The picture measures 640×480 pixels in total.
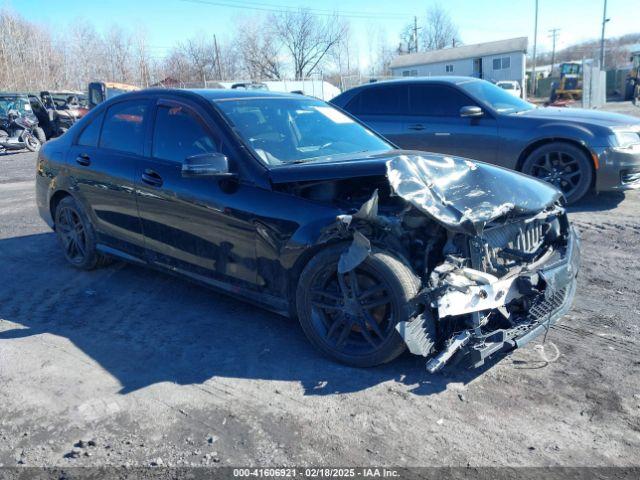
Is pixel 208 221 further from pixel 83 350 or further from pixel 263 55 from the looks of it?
A: pixel 263 55

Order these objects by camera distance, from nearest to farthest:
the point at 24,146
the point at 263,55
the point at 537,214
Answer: the point at 537,214
the point at 24,146
the point at 263,55

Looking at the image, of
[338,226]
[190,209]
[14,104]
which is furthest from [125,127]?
[14,104]

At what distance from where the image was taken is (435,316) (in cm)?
320

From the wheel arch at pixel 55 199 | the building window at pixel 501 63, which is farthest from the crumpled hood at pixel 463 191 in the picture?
the building window at pixel 501 63

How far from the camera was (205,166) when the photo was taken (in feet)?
12.2

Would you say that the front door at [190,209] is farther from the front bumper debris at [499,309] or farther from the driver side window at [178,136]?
the front bumper debris at [499,309]

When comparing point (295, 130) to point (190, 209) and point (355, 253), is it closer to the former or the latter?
point (190, 209)

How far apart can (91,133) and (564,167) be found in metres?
5.73

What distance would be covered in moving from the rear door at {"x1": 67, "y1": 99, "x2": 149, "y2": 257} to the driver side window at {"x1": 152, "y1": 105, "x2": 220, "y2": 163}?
210 millimetres

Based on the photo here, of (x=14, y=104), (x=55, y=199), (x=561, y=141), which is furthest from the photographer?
(x=14, y=104)

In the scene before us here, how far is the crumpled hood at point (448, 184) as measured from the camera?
127 inches

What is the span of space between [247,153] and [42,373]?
1977 millimetres

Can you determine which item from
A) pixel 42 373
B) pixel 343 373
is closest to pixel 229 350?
pixel 343 373

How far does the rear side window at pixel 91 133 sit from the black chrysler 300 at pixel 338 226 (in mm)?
Answer: 454
